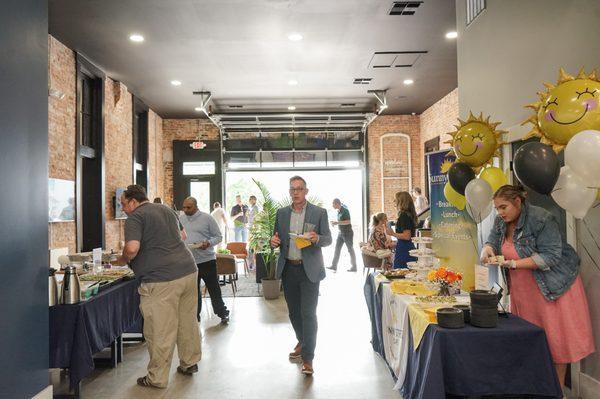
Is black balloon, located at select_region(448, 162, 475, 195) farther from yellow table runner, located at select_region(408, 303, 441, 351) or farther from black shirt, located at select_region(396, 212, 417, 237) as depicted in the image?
black shirt, located at select_region(396, 212, 417, 237)

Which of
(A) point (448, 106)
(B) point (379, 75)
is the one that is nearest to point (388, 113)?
(A) point (448, 106)

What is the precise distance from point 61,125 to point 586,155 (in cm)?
667

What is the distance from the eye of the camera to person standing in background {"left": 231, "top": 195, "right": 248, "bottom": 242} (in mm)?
12383

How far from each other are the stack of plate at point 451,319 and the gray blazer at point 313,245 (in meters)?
1.56

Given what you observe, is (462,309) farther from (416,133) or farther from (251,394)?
(416,133)

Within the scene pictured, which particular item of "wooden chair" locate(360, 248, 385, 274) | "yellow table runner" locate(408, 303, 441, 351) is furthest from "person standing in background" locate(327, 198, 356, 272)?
"yellow table runner" locate(408, 303, 441, 351)

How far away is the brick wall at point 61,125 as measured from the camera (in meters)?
6.62

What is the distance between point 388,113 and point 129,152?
6673 mm

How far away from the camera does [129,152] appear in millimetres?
10109

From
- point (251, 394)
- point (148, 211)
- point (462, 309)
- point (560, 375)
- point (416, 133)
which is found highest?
point (416, 133)

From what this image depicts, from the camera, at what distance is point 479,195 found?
11.1 feet

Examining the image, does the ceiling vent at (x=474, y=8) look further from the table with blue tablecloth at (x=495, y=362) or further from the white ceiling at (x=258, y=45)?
the table with blue tablecloth at (x=495, y=362)

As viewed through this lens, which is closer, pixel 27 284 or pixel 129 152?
pixel 27 284

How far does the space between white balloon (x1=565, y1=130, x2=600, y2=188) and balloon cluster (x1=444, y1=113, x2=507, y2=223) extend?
896 mm
